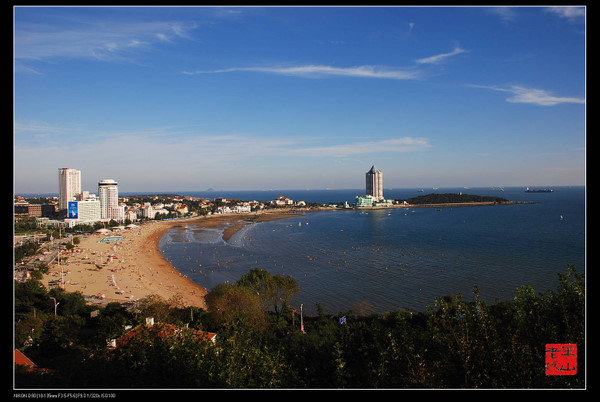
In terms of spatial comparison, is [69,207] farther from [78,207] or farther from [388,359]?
[388,359]

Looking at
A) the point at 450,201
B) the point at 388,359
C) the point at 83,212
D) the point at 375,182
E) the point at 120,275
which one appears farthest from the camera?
the point at 375,182

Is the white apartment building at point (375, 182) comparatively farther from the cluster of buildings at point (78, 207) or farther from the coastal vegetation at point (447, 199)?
the cluster of buildings at point (78, 207)

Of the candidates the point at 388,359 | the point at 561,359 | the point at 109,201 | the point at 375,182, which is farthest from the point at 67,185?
the point at 375,182

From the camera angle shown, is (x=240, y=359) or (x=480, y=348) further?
(x=240, y=359)
